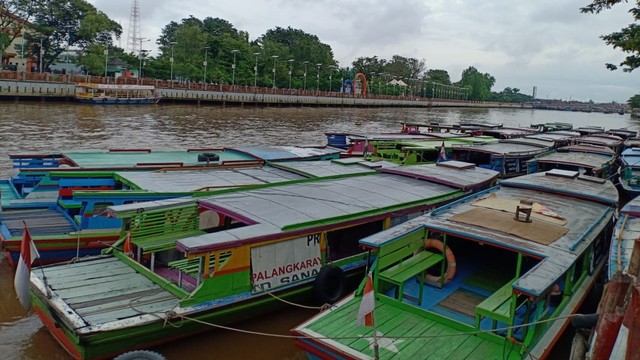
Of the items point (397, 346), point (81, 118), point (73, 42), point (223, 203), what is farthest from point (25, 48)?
point (397, 346)

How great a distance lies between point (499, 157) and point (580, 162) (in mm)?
2574

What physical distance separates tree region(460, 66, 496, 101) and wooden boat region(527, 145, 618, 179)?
156 m

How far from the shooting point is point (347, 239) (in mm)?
9797

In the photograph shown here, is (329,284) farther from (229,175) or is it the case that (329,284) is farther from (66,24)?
(66,24)

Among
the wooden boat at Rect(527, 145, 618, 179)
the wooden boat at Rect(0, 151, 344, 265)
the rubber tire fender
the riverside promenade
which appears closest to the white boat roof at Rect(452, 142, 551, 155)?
the wooden boat at Rect(527, 145, 618, 179)

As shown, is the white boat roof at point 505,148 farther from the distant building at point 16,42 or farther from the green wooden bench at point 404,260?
the distant building at point 16,42

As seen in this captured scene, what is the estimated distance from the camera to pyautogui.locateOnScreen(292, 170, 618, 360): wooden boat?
571cm

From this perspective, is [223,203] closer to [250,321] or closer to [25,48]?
[250,321]

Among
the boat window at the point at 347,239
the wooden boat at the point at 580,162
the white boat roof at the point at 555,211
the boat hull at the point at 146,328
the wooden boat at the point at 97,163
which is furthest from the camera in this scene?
the wooden boat at the point at 580,162

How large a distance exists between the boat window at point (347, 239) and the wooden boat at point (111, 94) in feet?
152

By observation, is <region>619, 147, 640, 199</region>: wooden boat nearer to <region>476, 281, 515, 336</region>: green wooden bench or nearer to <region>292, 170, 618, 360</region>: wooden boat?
<region>292, 170, 618, 360</region>: wooden boat

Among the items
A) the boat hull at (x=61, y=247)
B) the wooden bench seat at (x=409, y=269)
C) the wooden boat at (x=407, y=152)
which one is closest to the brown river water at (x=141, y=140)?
the boat hull at (x=61, y=247)

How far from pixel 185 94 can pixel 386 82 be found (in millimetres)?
72227

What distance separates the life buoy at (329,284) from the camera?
26.5 feet
